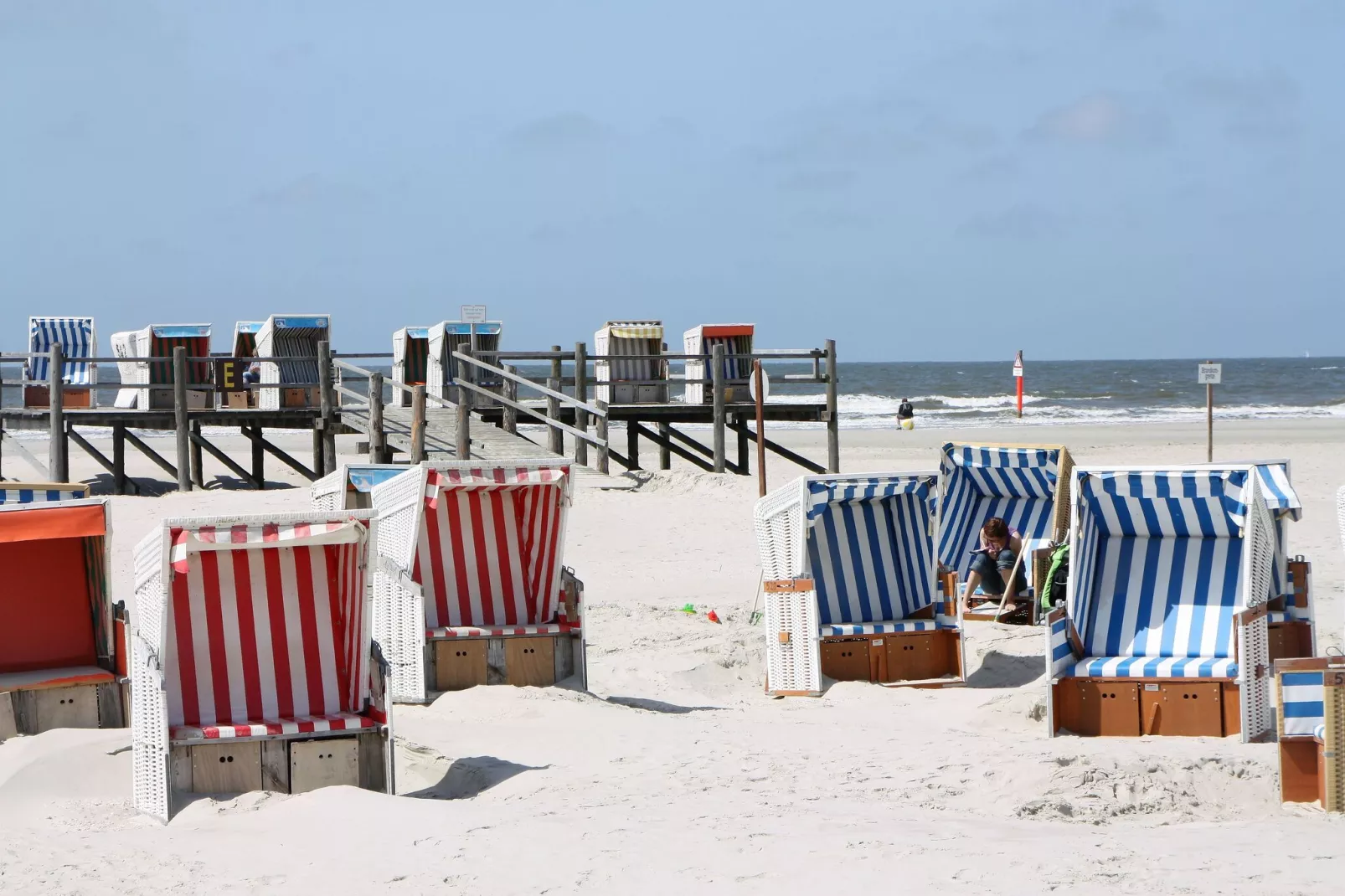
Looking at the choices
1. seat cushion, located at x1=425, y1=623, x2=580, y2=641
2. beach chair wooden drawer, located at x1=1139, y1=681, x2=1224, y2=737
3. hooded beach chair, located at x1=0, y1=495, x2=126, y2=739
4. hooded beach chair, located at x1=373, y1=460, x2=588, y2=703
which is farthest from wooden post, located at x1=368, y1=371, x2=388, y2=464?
beach chair wooden drawer, located at x1=1139, y1=681, x2=1224, y2=737

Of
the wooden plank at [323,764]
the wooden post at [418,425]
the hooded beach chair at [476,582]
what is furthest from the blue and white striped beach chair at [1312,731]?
the wooden post at [418,425]

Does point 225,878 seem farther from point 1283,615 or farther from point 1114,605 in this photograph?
point 1283,615

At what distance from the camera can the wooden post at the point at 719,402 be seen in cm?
1972

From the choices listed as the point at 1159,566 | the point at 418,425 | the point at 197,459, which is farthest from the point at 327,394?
the point at 1159,566

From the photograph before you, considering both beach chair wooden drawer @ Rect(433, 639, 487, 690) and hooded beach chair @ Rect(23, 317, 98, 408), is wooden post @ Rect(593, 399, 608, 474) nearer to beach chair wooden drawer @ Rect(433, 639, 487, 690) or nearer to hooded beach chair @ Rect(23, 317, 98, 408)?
hooded beach chair @ Rect(23, 317, 98, 408)

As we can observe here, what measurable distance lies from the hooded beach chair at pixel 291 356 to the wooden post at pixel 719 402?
534 cm

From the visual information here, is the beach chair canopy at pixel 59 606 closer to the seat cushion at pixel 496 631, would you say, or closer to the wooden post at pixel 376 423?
the seat cushion at pixel 496 631

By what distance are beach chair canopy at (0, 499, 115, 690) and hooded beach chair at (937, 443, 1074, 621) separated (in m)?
6.24

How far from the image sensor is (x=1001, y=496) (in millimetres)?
12203

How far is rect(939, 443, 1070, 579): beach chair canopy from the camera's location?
11.7m

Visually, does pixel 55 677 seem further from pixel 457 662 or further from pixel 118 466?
pixel 118 466

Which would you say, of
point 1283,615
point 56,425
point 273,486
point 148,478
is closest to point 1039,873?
point 1283,615

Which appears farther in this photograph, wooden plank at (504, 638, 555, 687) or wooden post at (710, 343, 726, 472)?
wooden post at (710, 343, 726, 472)

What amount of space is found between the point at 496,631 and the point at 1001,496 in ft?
17.2
